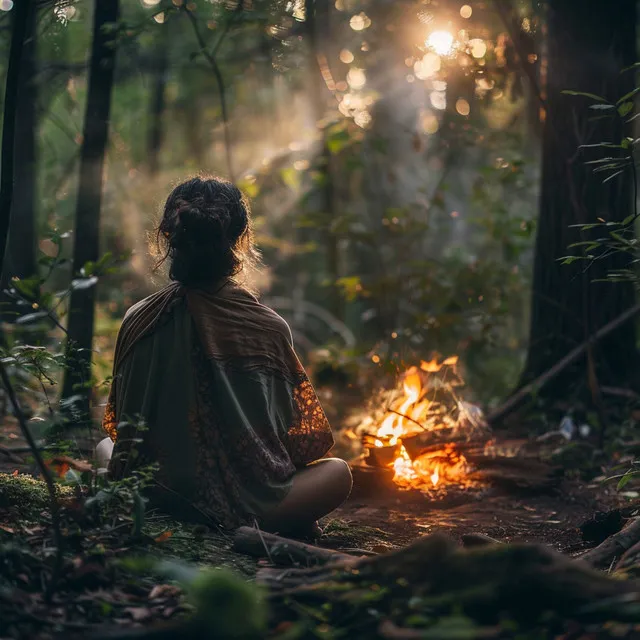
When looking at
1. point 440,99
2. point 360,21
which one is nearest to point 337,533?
point 440,99

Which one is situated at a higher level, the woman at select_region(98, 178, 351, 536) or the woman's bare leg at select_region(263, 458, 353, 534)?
the woman at select_region(98, 178, 351, 536)

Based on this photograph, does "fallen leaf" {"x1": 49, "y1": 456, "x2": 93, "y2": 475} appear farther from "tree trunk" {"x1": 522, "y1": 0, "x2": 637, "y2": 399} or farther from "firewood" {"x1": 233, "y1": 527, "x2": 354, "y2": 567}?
"tree trunk" {"x1": 522, "y1": 0, "x2": 637, "y2": 399}

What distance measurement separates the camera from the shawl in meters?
4.20

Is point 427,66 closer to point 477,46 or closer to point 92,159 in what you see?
point 477,46

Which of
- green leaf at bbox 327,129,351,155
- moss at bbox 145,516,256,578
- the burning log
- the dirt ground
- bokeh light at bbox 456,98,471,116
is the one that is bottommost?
the dirt ground

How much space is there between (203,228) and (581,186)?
4.37 meters

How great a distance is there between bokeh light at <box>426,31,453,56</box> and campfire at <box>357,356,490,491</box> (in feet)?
11.4

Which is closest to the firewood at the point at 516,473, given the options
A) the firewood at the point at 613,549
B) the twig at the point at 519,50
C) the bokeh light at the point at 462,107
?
the firewood at the point at 613,549

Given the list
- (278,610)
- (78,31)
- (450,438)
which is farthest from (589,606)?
(78,31)

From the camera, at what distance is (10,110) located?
3.95 m

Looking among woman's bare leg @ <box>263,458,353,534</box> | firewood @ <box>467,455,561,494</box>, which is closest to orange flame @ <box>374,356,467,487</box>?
firewood @ <box>467,455,561,494</box>

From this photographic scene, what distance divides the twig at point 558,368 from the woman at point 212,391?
3400 mm

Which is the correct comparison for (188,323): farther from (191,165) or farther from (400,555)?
(191,165)

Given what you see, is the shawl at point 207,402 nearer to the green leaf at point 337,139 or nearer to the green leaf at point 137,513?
the green leaf at point 137,513
